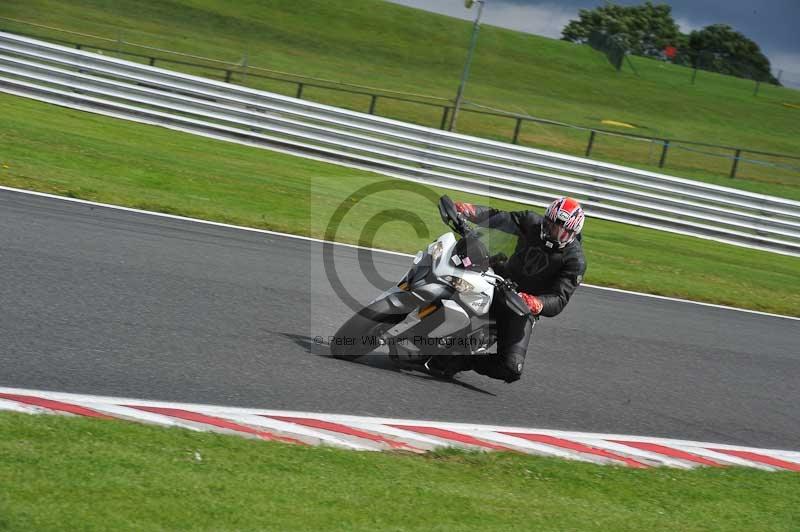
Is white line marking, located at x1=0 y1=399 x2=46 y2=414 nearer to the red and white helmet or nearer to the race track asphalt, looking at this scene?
the race track asphalt

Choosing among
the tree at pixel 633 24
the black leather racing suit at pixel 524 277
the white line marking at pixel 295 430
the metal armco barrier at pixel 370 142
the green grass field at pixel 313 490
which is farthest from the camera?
the tree at pixel 633 24

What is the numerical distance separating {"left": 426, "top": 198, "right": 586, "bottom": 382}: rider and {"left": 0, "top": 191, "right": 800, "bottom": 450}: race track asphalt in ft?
0.79

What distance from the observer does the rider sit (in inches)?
289

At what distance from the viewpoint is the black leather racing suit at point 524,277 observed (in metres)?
7.46

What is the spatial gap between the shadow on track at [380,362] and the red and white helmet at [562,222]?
136 cm

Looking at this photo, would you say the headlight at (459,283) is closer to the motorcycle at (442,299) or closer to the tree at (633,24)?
the motorcycle at (442,299)

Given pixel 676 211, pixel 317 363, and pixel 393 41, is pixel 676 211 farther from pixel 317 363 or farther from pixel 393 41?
pixel 393 41

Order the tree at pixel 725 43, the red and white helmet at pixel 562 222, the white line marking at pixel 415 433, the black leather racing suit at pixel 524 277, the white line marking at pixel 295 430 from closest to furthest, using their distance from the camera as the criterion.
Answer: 1. the white line marking at pixel 415 433
2. the white line marking at pixel 295 430
3. the red and white helmet at pixel 562 222
4. the black leather racing suit at pixel 524 277
5. the tree at pixel 725 43

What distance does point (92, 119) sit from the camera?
18.6 meters

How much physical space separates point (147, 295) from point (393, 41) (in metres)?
43.4

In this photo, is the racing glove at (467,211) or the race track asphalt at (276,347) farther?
the racing glove at (467,211)

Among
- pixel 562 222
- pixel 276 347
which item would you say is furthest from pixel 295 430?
pixel 562 222

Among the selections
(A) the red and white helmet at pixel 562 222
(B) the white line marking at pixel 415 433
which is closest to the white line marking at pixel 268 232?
(A) the red and white helmet at pixel 562 222

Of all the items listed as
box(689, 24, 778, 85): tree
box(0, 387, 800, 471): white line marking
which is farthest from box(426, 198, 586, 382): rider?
box(689, 24, 778, 85): tree
